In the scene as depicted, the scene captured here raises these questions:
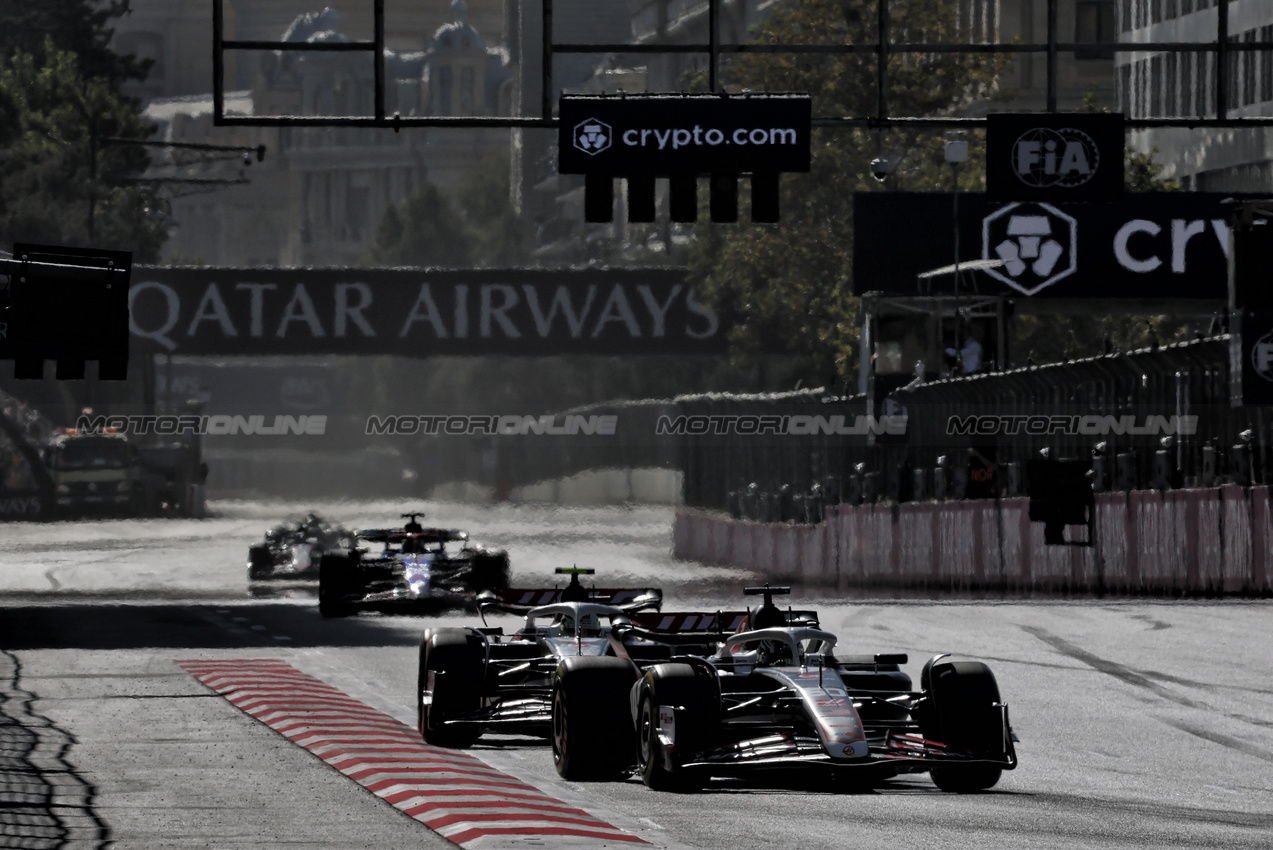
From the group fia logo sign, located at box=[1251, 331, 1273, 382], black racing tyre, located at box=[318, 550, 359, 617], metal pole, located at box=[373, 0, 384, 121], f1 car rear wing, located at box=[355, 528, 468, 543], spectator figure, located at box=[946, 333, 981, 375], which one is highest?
metal pole, located at box=[373, 0, 384, 121]

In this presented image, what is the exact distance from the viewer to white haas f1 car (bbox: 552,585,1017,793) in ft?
40.5

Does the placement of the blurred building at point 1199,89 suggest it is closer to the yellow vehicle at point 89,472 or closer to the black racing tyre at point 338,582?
the yellow vehicle at point 89,472

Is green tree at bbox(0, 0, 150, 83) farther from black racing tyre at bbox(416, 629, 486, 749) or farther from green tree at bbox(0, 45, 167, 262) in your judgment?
black racing tyre at bbox(416, 629, 486, 749)

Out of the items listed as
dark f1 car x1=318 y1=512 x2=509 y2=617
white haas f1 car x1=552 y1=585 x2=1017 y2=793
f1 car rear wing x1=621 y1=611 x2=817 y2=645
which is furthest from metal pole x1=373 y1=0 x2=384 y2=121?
white haas f1 car x1=552 y1=585 x2=1017 y2=793

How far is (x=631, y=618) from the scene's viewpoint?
15820 mm

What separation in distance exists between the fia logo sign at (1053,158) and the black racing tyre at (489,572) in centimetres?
745

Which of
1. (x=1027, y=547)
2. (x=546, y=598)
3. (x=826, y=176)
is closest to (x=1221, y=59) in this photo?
(x=1027, y=547)

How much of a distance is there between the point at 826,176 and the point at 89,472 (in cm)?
2257

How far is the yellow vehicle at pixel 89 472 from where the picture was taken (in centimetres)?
7356

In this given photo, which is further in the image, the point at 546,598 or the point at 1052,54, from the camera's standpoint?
the point at 1052,54

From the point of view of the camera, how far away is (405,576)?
2867 centimetres

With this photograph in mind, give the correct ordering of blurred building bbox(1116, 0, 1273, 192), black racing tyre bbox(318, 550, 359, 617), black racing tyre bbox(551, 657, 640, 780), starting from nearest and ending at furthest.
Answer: black racing tyre bbox(551, 657, 640, 780) → black racing tyre bbox(318, 550, 359, 617) → blurred building bbox(1116, 0, 1273, 192)

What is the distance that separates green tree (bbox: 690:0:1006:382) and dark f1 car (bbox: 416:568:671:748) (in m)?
51.1

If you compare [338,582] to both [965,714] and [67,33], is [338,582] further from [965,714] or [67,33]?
[67,33]
